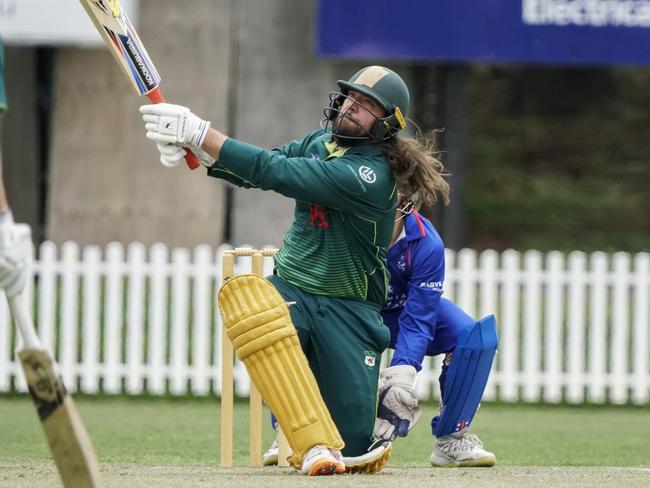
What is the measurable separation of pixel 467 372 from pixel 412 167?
1.05m

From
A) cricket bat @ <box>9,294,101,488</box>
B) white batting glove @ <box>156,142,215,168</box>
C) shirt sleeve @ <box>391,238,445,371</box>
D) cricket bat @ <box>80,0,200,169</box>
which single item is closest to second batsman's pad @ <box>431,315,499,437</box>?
shirt sleeve @ <box>391,238,445,371</box>

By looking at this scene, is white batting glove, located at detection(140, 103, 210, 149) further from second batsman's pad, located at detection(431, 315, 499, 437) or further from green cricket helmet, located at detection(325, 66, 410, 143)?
second batsman's pad, located at detection(431, 315, 499, 437)

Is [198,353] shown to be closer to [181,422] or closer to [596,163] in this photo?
[181,422]

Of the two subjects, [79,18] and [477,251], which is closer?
[79,18]

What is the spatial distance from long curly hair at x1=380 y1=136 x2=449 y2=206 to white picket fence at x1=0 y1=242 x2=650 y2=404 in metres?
4.62

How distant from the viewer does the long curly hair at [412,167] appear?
5590mm

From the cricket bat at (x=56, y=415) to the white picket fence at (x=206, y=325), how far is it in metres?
5.88

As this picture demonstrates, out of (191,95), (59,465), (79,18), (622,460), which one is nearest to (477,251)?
(191,95)

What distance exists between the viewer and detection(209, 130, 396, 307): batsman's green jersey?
520cm

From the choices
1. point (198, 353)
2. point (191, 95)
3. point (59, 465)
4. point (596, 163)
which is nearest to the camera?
point (59, 465)

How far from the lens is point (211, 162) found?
536cm

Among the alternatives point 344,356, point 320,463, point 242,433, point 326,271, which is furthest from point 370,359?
point 242,433

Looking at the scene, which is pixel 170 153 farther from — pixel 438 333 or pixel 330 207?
pixel 438 333

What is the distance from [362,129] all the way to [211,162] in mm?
630
